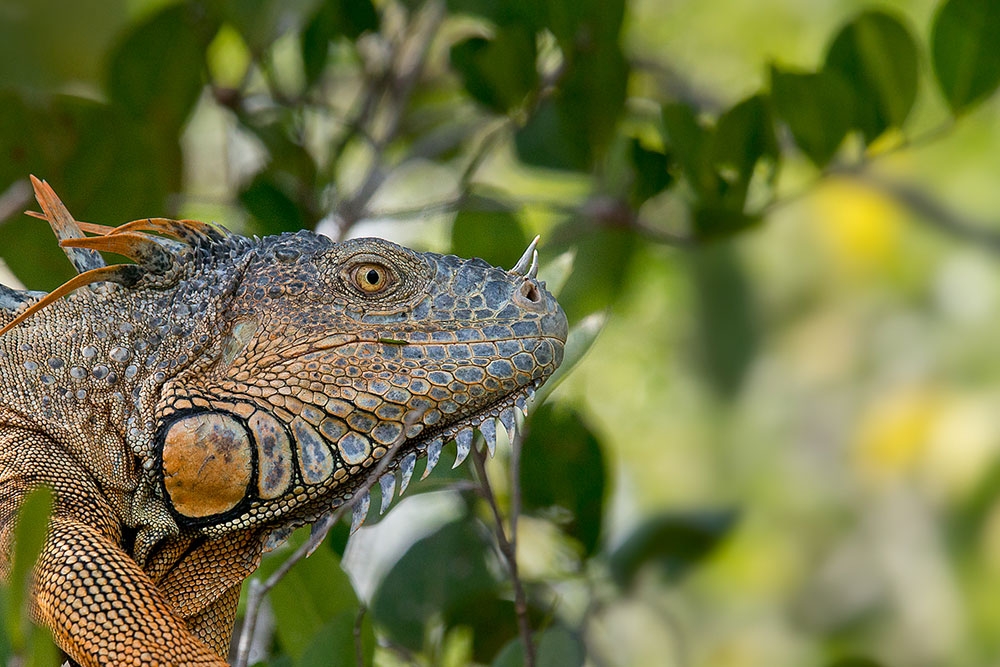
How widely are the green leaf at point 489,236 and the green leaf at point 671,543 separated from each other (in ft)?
6.92

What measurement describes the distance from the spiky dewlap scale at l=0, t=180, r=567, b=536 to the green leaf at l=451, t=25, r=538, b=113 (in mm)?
1587

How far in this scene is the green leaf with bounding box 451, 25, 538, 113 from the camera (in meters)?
3.93

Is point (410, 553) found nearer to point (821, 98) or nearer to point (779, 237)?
point (821, 98)

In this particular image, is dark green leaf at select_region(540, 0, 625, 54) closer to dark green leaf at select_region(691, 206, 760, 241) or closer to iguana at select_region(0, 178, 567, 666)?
dark green leaf at select_region(691, 206, 760, 241)

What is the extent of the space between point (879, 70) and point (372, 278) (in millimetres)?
2217

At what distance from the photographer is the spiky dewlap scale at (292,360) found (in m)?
2.32

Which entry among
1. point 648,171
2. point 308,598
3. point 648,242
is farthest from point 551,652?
point 648,242

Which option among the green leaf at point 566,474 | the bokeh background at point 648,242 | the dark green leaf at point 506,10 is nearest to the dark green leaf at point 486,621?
the bokeh background at point 648,242

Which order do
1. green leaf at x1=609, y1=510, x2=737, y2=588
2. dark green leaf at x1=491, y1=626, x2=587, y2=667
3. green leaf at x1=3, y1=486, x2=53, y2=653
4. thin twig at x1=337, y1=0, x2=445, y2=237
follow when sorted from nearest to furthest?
green leaf at x1=3, y1=486, x2=53, y2=653 < dark green leaf at x1=491, y1=626, x2=587, y2=667 < thin twig at x1=337, y1=0, x2=445, y2=237 < green leaf at x1=609, y1=510, x2=737, y2=588

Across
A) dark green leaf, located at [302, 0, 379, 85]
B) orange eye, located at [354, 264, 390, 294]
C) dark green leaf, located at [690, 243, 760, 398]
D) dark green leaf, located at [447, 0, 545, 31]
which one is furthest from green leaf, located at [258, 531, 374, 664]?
dark green leaf, located at [690, 243, 760, 398]

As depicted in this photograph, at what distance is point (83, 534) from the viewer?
214 cm

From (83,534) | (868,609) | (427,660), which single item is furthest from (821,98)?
(868,609)

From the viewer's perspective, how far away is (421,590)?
12.3 ft

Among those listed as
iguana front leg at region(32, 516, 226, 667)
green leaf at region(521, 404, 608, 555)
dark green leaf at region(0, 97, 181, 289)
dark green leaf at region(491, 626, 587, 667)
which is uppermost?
dark green leaf at region(0, 97, 181, 289)
